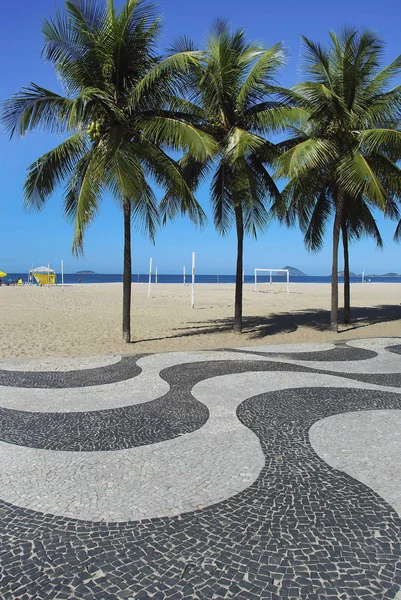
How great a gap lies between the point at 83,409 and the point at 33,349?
18.0ft

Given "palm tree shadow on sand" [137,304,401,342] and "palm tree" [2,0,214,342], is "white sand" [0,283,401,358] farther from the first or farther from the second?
"palm tree" [2,0,214,342]

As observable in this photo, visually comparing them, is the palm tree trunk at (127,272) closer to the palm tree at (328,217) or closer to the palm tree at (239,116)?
the palm tree at (239,116)

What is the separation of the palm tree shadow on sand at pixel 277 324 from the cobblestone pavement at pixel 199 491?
22.2 ft

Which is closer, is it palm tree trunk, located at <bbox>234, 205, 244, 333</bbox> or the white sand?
the white sand

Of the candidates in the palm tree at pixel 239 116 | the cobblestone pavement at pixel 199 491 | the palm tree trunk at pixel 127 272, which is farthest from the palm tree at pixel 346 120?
the cobblestone pavement at pixel 199 491

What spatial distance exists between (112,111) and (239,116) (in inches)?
155

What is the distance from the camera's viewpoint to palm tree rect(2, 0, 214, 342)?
9359mm

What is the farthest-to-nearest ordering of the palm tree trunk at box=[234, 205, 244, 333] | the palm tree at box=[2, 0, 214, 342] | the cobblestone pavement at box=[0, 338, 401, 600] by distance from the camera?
the palm tree trunk at box=[234, 205, 244, 333] → the palm tree at box=[2, 0, 214, 342] → the cobblestone pavement at box=[0, 338, 401, 600]

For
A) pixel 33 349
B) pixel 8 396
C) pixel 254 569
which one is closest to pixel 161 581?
pixel 254 569

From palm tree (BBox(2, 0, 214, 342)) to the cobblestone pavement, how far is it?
4966mm

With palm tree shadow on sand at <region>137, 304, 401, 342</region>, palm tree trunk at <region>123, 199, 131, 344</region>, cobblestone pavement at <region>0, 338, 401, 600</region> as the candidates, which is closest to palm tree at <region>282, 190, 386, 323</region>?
palm tree shadow on sand at <region>137, 304, 401, 342</region>

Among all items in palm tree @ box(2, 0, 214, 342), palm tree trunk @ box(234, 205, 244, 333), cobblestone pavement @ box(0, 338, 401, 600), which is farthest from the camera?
palm tree trunk @ box(234, 205, 244, 333)

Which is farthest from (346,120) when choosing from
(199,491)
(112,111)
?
(199,491)

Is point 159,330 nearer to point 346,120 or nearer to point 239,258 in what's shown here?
point 239,258
